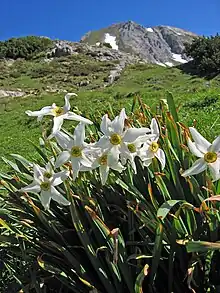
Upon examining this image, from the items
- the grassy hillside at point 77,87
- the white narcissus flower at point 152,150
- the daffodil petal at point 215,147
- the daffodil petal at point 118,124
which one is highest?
the grassy hillside at point 77,87

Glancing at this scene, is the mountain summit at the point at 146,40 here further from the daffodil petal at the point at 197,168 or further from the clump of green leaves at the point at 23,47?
the daffodil petal at the point at 197,168

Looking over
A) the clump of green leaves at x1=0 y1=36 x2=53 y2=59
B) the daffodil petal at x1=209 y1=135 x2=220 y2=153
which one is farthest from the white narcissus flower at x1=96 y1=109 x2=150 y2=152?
the clump of green leaves at x1=0 y1=36 x2=53 y2=59

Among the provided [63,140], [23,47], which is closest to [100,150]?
[63,140]

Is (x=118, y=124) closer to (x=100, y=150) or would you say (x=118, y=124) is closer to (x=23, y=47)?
(x=100, y=150)

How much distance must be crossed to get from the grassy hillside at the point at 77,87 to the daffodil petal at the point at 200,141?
642 cm

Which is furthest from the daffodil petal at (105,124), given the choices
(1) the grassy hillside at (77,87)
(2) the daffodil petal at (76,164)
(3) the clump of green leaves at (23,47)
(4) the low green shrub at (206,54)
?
(3) the clump of green leaves at (23,47)

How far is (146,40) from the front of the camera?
8619 centimetres

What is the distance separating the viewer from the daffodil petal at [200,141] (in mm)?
1413

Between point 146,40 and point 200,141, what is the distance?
8736cm

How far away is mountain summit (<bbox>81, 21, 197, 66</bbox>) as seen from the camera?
7700 centimetres

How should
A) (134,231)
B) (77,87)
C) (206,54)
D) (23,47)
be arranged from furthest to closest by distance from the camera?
(23,47) < (77,87) < (206,54) < (134,231)

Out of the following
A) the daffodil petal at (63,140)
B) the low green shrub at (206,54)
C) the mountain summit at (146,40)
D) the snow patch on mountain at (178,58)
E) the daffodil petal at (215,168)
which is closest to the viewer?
the daffodil petal at (215,168)

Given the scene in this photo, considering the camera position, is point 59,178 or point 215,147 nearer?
point 215,147

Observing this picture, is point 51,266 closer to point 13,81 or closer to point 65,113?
point 65,113
